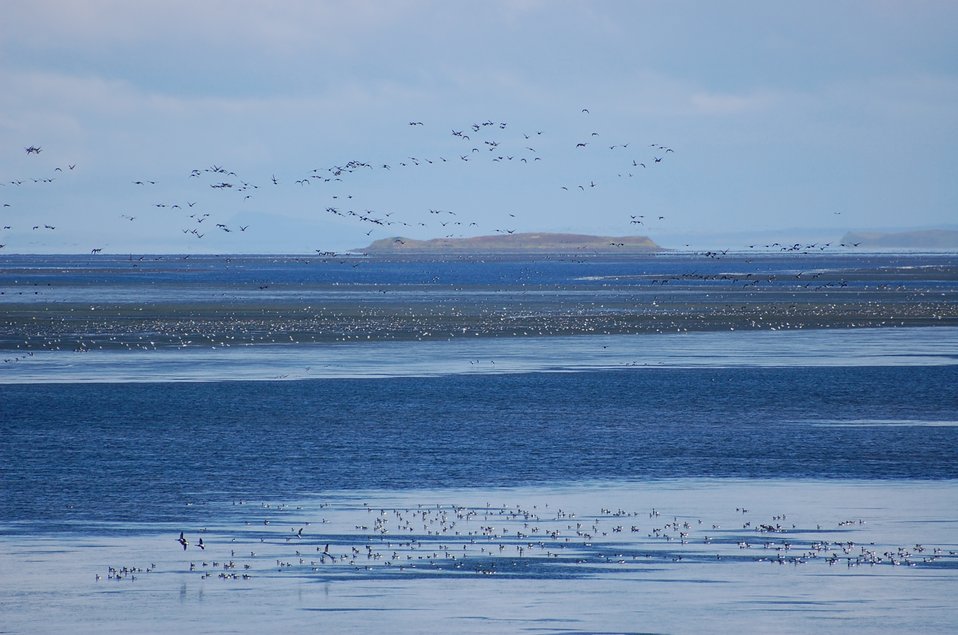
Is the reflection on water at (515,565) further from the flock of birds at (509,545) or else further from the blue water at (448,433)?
the blue water at (448,433)

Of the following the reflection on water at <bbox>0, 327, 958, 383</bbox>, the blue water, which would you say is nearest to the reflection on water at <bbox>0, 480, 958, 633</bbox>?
the blue water

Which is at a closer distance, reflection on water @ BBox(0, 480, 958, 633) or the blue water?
reflection on water @ BBox(0, 480, 958, 633)

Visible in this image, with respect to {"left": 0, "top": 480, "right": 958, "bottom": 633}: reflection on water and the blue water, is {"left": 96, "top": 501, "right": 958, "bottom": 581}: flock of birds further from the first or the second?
the blue water

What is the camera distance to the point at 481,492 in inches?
935

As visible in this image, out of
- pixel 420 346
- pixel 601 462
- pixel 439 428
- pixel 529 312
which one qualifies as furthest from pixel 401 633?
pixel 529 312

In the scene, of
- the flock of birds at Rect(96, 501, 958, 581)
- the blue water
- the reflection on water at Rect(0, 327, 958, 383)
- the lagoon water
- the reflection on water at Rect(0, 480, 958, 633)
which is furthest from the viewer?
the reflection on water at Rect(0, 327, 958, 383)

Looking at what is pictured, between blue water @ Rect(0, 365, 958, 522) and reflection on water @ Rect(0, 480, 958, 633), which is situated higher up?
blue water @ Rect(0, 365, 958, 522)

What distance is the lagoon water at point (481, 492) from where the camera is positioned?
55.1 ft

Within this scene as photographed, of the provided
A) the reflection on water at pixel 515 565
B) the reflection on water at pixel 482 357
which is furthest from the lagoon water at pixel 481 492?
the reflection on water at pixel 482 357

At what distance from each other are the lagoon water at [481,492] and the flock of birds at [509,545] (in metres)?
0.06

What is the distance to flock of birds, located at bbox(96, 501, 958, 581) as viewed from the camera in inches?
728

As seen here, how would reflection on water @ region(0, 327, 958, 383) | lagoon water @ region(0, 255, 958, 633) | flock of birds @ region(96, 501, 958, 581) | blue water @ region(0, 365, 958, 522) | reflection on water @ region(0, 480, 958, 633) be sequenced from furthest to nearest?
reflection on water @ region(0, 327, 958, 383), blue water @ region(0, 365, 958, 522), flock of birds @ region(96, 501, 958, 581), lagoon water @ region(0, 255, 958, 633), reflection on water @ region(0, 480, 958, 633)

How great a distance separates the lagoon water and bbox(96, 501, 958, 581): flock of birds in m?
0.06

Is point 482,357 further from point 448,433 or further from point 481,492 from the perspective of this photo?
point 481,492
